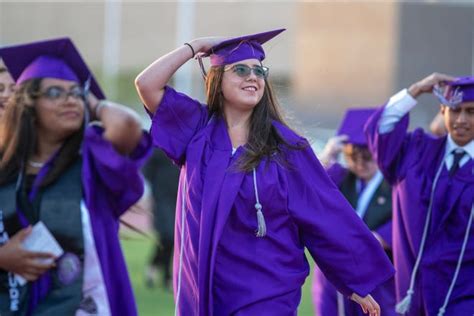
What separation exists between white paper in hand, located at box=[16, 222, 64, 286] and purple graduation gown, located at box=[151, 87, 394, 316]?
92cm

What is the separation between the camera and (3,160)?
6.50 meters

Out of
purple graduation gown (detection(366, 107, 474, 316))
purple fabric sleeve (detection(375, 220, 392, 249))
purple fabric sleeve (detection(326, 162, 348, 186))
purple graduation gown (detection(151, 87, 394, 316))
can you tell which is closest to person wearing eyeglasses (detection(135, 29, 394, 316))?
purple graduation gown (detection(151, 87, 394, 316))

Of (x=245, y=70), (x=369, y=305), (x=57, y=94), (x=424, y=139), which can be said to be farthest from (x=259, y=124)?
(x=424, y=139)

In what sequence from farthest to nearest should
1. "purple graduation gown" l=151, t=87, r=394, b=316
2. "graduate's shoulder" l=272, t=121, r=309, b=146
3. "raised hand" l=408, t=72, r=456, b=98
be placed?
"raised hand" l=408, t=72, r=456, b=98
"graduate's shoulder" l=272, t=121, r=309, b=146
"purple graduation gown" l=151, t=87, r=394, b=316

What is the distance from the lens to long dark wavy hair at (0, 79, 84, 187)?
21.2 ft

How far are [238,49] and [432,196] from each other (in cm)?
180

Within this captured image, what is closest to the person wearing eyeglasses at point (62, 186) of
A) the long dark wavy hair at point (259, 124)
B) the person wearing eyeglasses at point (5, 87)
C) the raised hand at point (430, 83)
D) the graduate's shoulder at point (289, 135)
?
the person wearing eyeglasses at point (5, 87)

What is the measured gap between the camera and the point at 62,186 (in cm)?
642

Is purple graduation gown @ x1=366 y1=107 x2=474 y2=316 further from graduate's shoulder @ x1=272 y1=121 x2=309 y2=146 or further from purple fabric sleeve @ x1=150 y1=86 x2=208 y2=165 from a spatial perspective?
purple fabric sleeve @ x1=150 y1=86 x2=208 y2=165

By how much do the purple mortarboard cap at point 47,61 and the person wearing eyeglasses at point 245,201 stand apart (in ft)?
3.43

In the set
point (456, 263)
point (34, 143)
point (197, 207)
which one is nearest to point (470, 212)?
point (456, 263)

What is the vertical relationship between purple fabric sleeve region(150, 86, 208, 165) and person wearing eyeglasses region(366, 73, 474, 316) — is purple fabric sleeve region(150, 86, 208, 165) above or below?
above

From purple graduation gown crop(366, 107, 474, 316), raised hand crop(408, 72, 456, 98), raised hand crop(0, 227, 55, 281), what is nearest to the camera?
raised hand crop(0, 227, 55, 281)

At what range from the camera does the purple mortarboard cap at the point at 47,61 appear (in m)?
6.59
